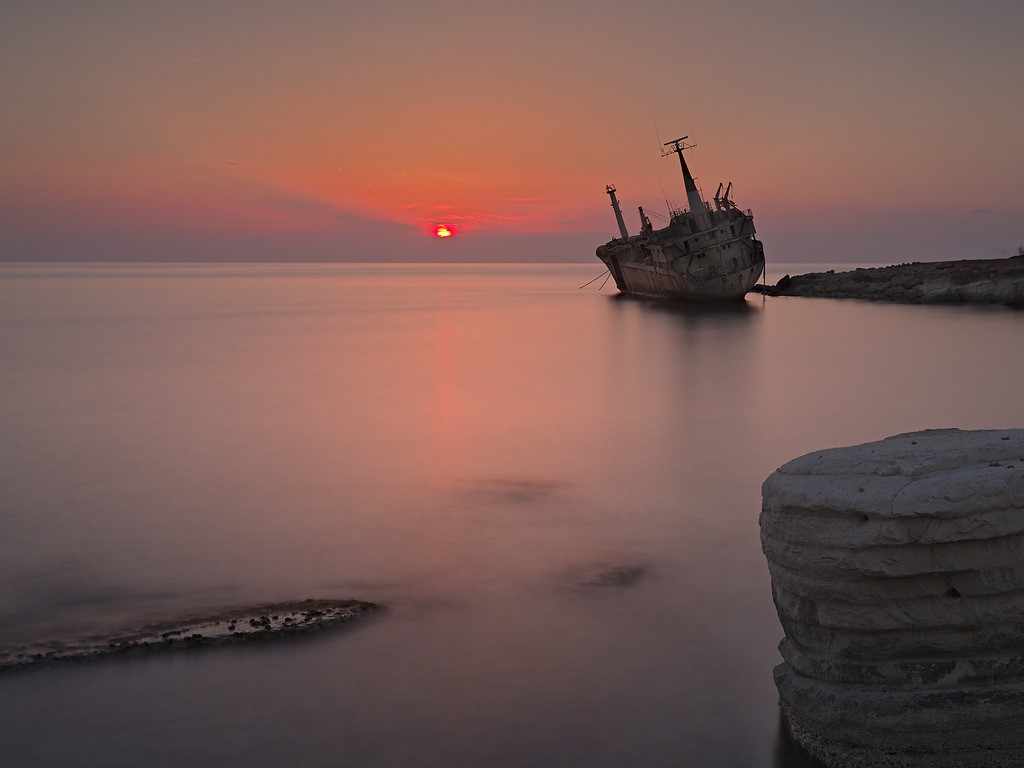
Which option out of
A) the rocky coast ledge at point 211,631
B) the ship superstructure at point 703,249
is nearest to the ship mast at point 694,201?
the ship superstructure at point 703,249

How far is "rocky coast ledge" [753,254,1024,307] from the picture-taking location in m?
72.1

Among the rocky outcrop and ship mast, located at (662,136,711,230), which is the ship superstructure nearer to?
ship mast, located at (662,136,711,230)

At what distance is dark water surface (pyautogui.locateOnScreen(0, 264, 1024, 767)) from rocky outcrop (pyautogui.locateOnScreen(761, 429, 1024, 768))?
57.2 inches

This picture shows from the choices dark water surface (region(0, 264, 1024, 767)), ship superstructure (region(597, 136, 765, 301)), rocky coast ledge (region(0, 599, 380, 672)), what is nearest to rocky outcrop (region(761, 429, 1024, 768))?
dark water surface (region(0, 264, 1024, 767))

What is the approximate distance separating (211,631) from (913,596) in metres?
8.10

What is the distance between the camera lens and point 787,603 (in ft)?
27.6

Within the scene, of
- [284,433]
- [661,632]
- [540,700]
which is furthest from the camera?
[284,433]

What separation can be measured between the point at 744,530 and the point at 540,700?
25.7 ft

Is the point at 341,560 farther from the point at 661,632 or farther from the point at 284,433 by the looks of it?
the point at 284,433

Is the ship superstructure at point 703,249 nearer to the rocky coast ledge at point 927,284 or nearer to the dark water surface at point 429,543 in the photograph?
the rocky coast ledge at point 927,284

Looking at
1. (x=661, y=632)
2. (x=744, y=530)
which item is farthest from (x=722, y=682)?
(x=744, y=530)

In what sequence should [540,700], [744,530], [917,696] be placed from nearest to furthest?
[917,696], [540,700], [744,530]

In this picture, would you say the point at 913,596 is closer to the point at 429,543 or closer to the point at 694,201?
the point at 429,543

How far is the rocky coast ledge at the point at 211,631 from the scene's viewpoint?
11383mm
